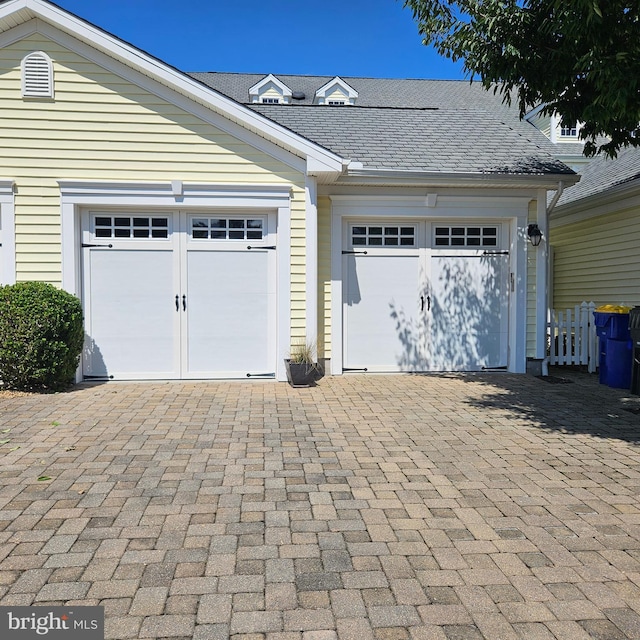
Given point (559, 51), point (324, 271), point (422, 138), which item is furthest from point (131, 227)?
point (559, 51)

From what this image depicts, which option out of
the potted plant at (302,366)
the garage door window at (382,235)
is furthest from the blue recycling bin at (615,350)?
the potted plant at (302,366)

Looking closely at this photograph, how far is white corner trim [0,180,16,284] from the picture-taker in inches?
285

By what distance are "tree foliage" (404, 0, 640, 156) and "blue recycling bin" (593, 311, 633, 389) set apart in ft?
8.34

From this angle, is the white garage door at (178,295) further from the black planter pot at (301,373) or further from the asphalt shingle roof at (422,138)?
the asphalt shingle roof at (422,138)

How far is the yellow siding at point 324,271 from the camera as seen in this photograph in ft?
26.8

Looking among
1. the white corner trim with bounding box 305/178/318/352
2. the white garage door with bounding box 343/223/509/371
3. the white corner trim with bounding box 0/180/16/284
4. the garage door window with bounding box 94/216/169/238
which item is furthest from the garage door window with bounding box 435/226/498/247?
the white corner trim with bounding box 0/180/16/284

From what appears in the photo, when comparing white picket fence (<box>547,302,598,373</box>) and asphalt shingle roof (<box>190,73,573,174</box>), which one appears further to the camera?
white picket fence (<box>547,302,598,373</box>)

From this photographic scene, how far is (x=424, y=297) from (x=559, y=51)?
392cm

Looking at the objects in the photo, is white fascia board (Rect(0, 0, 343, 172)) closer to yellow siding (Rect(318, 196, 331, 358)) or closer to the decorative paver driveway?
yellow siding (Rect(318, 196, 331, 358))

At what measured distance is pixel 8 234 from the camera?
7.26 metres

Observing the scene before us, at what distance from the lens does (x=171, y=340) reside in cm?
772

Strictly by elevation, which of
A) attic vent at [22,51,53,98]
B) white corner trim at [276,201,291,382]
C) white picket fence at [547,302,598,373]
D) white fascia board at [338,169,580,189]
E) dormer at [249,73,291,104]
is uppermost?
dormer at [249,73,291,104]

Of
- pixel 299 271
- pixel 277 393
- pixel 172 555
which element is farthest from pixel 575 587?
pixel 299 271

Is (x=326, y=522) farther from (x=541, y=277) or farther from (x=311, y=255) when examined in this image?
(x=541, y=277)
